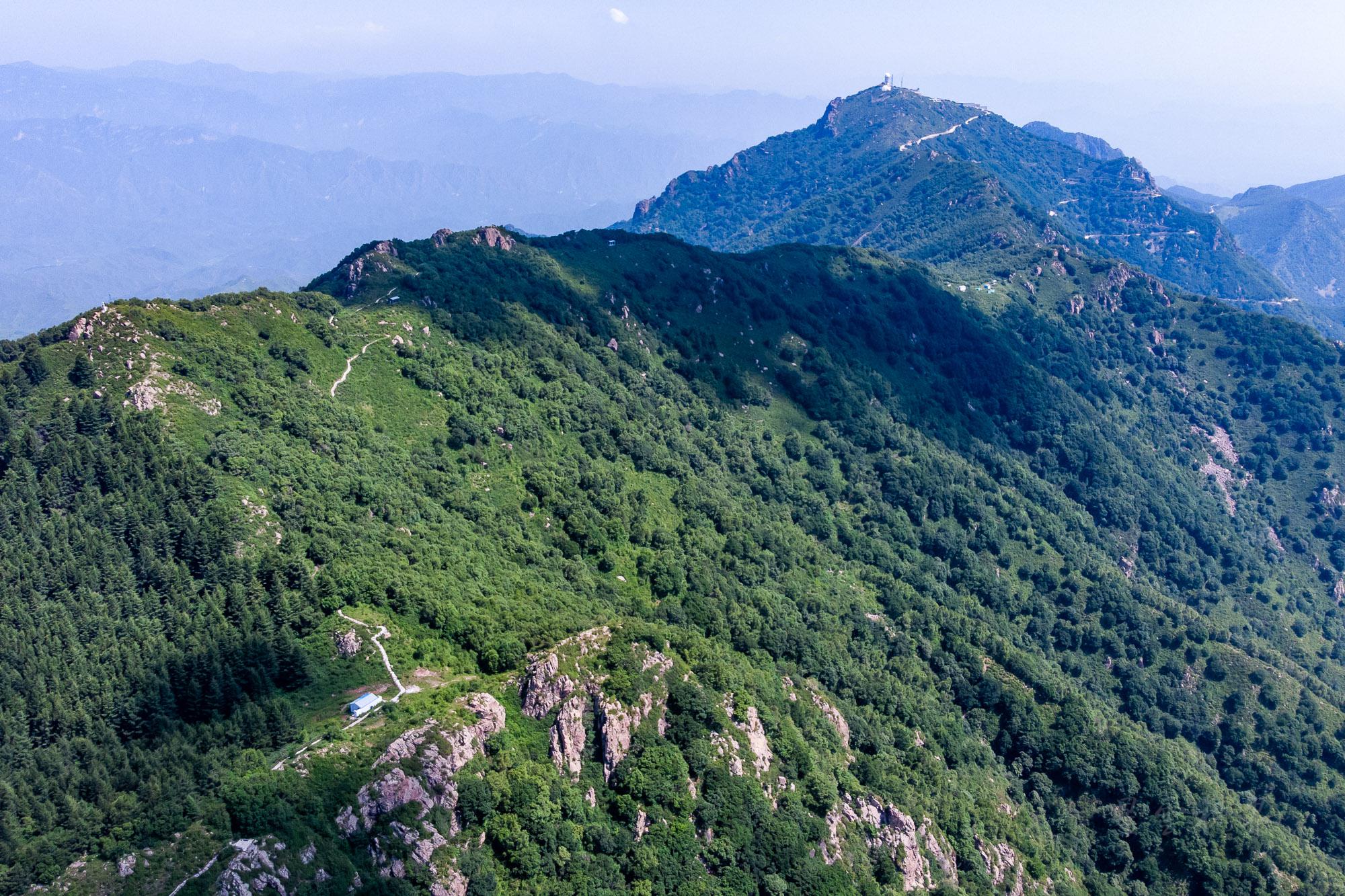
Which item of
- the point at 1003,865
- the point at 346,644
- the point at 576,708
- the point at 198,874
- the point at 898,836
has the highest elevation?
the point at 346,644

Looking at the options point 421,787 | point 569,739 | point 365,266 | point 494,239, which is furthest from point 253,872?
point 494,239

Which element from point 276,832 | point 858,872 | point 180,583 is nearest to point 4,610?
point 180,583

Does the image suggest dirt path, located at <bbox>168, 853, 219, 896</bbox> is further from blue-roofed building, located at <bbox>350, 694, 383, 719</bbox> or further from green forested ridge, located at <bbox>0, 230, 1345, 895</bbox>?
blue-roofed building, located at <bbox>350, 694, 383, 719</bbox>

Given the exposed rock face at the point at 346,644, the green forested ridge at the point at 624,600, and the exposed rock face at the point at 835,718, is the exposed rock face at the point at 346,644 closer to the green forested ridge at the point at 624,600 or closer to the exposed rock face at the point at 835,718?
the green forested ridge at the point at 624,600

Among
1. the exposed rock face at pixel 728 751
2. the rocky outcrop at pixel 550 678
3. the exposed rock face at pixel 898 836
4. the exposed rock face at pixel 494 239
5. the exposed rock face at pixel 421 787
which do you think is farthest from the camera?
the exposed rock face at pixel 494 239

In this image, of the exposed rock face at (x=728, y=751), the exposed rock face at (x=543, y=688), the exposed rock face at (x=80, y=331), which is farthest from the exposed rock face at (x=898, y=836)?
the exposed rock face at (x=80, y=331)

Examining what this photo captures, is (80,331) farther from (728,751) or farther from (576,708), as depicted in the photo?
(728,751)

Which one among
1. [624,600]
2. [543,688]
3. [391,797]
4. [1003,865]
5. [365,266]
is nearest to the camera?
[391,797]

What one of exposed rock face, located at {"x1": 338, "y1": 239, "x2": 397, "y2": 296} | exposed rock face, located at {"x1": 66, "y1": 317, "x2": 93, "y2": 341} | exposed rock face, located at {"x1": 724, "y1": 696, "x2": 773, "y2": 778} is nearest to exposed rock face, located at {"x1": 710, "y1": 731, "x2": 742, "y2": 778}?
exposed rock face, located at {"x1": 724, "y1": 696, "x2": 773, "y2": 778}
